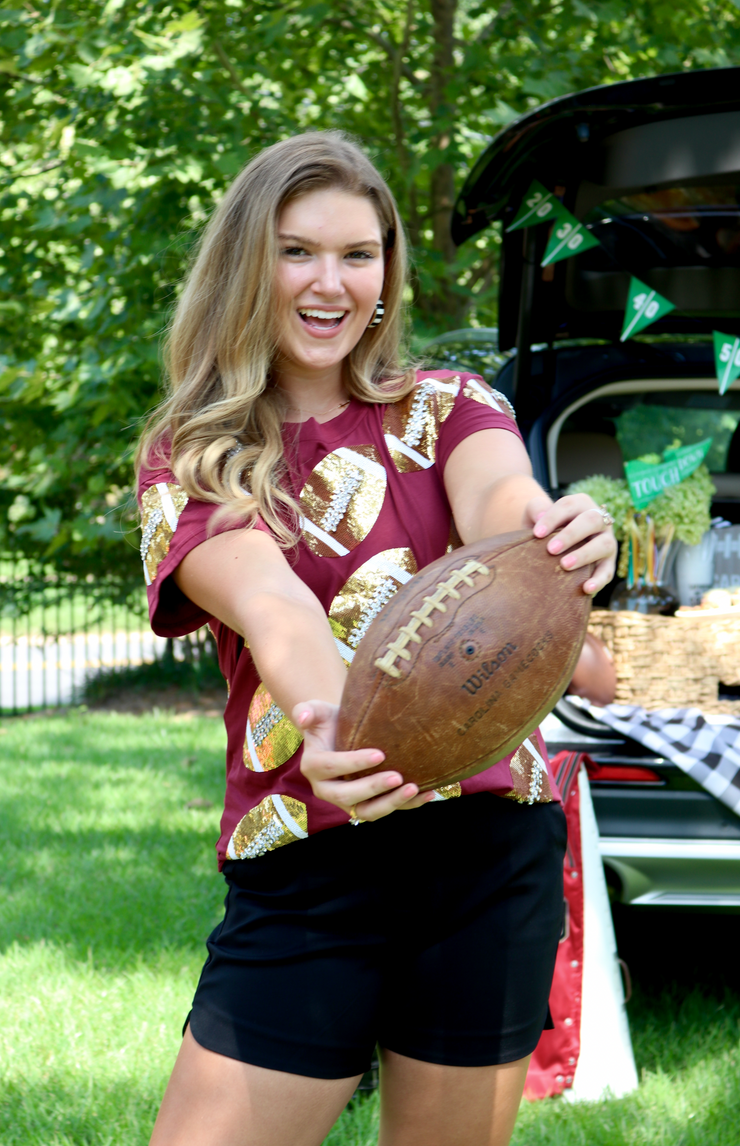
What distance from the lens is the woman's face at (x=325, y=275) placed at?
5.69 feet

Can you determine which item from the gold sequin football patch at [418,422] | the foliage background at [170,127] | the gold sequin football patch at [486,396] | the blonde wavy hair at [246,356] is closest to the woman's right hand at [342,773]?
the blonde wavy hair at [246,356]

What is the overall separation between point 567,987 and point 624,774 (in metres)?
0.61

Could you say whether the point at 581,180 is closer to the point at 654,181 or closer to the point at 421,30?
the point at 654,181

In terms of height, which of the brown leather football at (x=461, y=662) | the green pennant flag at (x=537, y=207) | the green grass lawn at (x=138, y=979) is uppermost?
the green pennant flag at (x=537, y=207)

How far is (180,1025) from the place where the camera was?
323 cm

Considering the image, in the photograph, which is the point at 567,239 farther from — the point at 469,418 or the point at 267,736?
the point at 267,736

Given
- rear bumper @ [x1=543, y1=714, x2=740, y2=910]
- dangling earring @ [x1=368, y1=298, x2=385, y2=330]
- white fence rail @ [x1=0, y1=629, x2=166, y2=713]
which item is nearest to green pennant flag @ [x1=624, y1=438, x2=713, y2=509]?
rear bumper @ [x1=543, y1=714, x2=740, y2=910]

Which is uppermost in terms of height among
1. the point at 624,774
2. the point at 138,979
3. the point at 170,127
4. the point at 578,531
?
the point at 170,127

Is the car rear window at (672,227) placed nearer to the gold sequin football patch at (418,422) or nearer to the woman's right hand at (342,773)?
the gold sequin football patch at (418,422)

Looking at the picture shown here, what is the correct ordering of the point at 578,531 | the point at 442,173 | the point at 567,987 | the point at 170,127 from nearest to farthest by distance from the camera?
the point at 578,531 < the point at 567,987 < the point at 170,127 < the point at 442,173

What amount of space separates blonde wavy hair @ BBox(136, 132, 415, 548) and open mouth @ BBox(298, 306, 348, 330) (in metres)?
0.05

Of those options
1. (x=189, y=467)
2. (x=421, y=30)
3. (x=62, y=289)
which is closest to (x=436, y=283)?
(x=421, y=30)

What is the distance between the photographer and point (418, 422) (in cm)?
177

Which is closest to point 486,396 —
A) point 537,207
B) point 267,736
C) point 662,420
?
point 267,736
